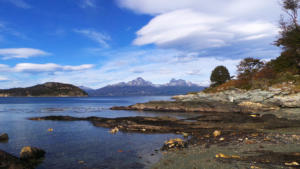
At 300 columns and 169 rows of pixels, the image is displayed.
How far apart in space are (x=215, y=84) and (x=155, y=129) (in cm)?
10214

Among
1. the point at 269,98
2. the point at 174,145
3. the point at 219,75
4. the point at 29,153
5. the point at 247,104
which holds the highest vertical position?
the point at 219,75

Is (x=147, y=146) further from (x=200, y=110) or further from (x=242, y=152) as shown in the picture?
(x=200, y=110)

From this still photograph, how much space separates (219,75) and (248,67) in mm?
26172

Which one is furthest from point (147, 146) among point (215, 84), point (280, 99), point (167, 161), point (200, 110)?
point (215, 84)

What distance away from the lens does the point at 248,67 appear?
317 ft

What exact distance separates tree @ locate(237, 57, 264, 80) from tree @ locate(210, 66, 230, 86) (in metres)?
23.1

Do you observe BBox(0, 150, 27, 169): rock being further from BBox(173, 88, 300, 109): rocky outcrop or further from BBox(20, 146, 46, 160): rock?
BBox(173, 88, 300, 109): rocky outcrop

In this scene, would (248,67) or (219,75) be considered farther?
(219,75)

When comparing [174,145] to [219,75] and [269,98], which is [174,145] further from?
[219,75]

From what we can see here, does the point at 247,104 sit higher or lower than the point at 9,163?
lower

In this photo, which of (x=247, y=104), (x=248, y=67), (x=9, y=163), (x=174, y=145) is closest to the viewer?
(x=9, y=163)

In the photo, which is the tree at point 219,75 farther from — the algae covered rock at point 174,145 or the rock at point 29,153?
the rock at point 29,153

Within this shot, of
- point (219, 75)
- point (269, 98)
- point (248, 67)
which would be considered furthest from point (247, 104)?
point (219, 75)

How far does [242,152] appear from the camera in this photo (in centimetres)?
1548
